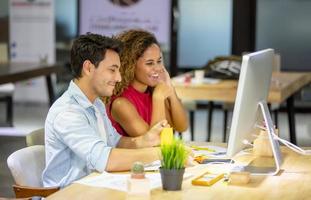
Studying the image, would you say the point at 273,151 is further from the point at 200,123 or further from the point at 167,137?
the point at 200,123

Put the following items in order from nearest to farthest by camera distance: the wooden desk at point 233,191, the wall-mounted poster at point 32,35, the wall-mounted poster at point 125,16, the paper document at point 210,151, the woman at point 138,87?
the wooden desk at point 233,191 < the paper document at point 210,151 < the woman at point 138,87 < the wall-mounted poster at point 125,16 < the wall-mounted poster at point 32,35

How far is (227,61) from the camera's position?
22.6 feet

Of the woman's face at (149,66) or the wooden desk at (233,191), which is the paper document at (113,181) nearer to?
the wooden desk at (233,191)

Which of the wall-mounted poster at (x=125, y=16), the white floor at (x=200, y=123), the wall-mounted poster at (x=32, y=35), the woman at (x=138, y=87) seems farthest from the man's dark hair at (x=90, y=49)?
the wall-mounted poster at (x=32, y=35)

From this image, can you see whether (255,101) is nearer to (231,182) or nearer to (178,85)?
(231,182)

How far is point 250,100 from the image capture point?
2906 millimetres

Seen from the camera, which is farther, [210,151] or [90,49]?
[210,151]

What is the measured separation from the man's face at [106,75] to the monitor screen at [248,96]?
0.60 metres

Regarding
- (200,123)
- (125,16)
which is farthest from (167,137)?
(125,16)

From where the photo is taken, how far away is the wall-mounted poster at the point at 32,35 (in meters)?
10.2

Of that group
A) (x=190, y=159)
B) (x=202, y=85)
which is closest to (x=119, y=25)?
(x=202, y=85)

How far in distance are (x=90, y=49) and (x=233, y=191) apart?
2.95 feet

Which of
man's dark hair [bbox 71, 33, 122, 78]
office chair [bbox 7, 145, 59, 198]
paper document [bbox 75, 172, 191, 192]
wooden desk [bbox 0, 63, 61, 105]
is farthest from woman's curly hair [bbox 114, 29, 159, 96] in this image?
wooden desk [bbox 0, 63, 61, 105]

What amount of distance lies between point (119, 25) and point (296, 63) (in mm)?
2528
